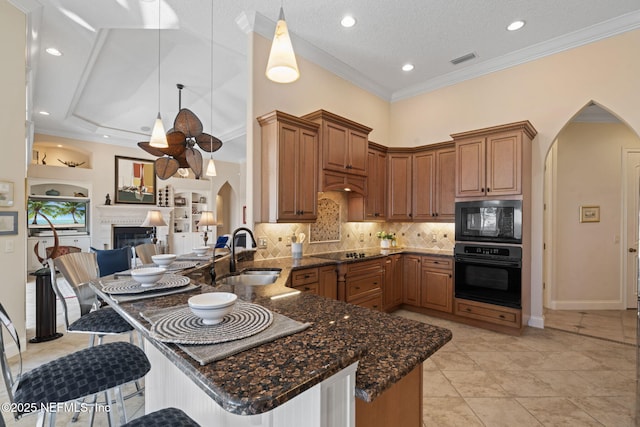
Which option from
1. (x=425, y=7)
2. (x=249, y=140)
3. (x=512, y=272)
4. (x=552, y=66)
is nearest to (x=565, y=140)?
(x=552, y=66)

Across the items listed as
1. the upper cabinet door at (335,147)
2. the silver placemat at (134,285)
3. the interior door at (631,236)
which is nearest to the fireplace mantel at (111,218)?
the upper cabinet door at (335,147)

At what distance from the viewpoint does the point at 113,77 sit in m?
4.80

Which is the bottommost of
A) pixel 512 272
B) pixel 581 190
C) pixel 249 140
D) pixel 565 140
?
pixel 512 272

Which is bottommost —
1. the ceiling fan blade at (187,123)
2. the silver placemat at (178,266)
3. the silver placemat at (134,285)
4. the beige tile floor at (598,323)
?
the beige tile floor at (598,323)

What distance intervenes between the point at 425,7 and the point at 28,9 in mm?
4170

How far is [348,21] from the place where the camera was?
338cm

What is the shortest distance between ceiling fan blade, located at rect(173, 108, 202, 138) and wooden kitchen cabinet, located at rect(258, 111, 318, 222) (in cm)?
69

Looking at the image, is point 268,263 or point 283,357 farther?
point 268,263

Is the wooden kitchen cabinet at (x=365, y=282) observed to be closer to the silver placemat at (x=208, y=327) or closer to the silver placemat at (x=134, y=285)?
the silver placemat at (x=134, y=285)

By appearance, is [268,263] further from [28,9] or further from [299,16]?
[28,9]

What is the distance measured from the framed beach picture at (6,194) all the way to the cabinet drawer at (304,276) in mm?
2959

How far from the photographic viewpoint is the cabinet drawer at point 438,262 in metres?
Result: 4.05

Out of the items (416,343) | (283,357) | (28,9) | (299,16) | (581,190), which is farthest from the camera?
(581,190)

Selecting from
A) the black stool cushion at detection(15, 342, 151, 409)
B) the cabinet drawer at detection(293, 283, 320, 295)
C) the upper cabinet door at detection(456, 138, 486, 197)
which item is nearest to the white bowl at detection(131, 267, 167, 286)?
the black stool cushion at detection(15, 342, 151, 409)
